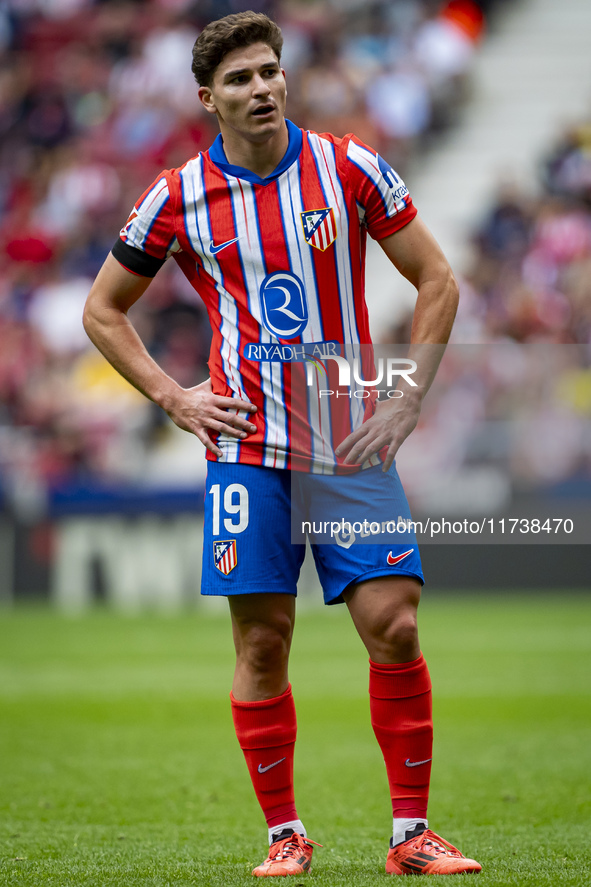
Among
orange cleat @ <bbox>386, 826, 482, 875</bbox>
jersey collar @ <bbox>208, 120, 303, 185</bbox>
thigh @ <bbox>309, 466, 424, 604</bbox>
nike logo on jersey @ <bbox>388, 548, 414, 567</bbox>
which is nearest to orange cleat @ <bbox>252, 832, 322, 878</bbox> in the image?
orange cleat @ <bbox>386, 826, 482, 875</bbox>

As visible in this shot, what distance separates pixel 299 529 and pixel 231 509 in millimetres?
192

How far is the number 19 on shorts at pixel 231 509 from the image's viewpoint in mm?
3295

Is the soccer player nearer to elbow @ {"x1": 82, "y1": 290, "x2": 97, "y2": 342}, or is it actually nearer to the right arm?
the right arm

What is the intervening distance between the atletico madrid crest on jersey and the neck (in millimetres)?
194

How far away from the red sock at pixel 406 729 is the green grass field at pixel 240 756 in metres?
0.21

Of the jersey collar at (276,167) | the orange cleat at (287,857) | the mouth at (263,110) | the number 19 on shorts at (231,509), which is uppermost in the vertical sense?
the mouth at (263,110)

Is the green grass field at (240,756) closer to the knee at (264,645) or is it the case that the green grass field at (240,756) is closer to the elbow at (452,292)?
the knee at (264,645)

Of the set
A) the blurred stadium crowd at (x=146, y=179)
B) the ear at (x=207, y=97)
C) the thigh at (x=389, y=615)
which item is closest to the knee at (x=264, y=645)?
the thigh at (x=389, y=615)

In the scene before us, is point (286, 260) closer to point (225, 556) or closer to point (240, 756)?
point (225, 556)

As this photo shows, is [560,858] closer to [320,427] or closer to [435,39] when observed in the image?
[320,427]

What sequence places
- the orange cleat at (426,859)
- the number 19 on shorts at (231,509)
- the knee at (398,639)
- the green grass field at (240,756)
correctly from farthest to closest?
the green grass field at (240,756), the number 19 on shorts at (231,509), the knee at (398,639), the orange cleat at (426,859)

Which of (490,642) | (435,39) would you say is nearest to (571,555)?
(490,642)

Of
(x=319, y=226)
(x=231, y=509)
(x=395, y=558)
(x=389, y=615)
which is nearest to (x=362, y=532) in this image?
(x=395, y=558)

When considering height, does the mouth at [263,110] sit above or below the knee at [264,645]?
above
